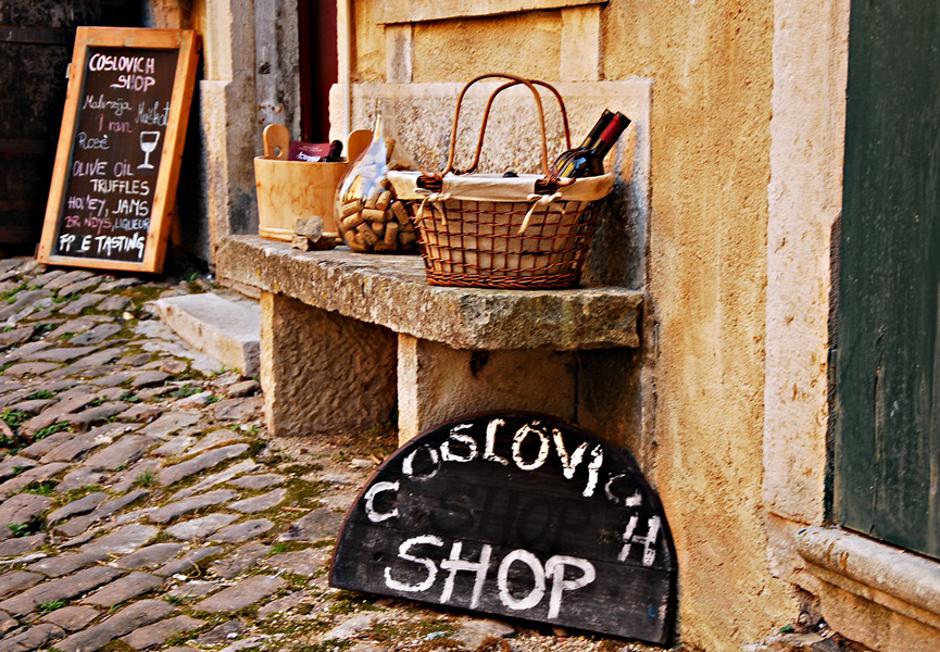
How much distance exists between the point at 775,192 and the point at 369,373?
2228mm

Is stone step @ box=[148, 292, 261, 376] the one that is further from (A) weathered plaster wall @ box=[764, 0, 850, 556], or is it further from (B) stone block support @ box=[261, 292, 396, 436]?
(A) weathered plaster wall @ box=[764, 0, 850, 556]

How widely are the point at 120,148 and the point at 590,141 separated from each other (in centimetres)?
477

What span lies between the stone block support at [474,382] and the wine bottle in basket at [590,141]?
2.00 ft

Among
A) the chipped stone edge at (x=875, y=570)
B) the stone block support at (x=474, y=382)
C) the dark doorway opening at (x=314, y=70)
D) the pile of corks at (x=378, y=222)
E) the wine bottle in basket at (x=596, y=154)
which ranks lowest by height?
the chipped stone edge at (x=875, y=570)

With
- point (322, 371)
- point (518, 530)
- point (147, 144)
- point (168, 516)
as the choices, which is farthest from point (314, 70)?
point (518, 530)

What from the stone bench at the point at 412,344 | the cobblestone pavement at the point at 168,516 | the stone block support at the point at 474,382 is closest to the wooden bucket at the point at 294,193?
the stone bench at the point at 412,344

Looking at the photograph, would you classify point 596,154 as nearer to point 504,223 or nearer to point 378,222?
point 504,223

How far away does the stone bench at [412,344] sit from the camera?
3262 mm

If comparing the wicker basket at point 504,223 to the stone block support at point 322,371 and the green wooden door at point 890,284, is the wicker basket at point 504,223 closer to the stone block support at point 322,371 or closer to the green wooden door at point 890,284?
the green wooden door at point 890,284

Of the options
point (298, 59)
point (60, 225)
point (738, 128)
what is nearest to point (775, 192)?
point (738, 128)

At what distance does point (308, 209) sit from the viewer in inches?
179

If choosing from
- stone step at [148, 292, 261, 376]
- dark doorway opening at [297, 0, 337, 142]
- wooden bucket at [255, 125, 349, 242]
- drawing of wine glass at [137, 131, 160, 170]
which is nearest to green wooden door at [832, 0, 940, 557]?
wooden bucket at [255, 125, 349, 242]

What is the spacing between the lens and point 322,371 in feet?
15.6

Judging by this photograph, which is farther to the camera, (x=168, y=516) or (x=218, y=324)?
(x=218, y=324)
